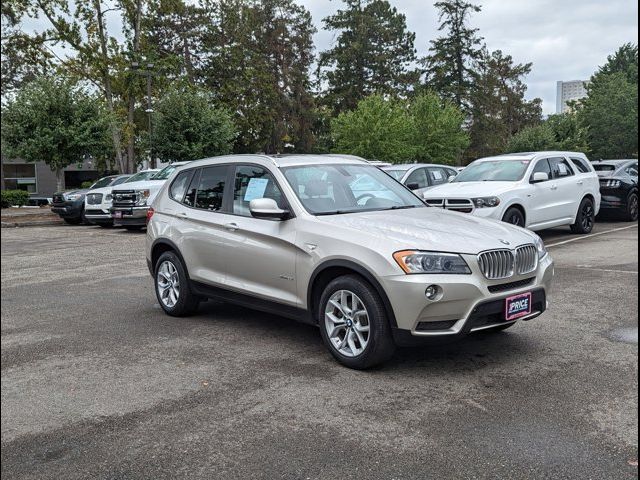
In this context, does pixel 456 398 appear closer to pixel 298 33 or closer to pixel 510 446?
pixel 510 446

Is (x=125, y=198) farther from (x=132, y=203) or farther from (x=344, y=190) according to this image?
(x=344, y=190)

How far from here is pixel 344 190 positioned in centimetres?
596

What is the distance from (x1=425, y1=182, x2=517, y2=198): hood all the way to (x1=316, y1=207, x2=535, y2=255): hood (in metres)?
5.89

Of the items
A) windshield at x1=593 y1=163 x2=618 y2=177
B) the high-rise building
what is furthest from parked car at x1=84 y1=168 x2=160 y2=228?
the high-rise building

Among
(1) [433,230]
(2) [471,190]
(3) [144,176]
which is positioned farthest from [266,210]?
(3) [144,176]

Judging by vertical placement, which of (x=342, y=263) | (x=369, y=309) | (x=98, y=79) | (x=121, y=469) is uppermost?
(x=98, y=79)

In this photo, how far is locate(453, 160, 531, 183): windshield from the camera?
40.6 ft

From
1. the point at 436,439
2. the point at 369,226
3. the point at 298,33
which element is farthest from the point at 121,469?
the point at 298,33

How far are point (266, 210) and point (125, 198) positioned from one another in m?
12.7

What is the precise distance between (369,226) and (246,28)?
4147 centimetres

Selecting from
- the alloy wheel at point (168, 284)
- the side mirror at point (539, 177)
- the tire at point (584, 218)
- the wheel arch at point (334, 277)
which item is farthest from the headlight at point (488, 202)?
the wheel arch at point (334, 277)

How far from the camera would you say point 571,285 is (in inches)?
327

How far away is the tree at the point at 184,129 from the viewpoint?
1222 inches

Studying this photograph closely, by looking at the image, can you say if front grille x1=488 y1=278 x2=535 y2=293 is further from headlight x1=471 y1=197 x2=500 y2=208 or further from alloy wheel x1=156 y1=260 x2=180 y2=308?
headlight x1=471 y1=197 x2=500 y2=208
